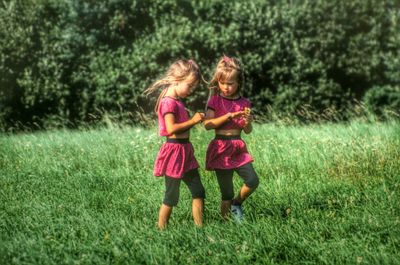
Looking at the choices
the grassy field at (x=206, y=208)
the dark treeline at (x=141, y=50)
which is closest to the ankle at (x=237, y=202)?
the grassy field at (x=206, y=208)

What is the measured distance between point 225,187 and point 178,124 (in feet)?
2.79

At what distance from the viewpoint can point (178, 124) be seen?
4367mm

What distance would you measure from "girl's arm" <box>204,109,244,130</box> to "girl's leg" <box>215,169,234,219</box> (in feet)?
1.48

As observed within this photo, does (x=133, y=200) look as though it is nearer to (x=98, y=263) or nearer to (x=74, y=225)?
(x=74, y=225)

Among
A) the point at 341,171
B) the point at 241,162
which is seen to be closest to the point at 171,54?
the point at 341,171

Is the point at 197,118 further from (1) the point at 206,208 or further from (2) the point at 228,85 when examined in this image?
(1) the point at 206,208

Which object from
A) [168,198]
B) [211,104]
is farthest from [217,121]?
[168,198]

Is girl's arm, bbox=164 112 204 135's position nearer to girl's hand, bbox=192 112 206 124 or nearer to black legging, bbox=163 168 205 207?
girl's hand, bbox=192 112 206 124

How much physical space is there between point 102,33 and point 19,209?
375 inches

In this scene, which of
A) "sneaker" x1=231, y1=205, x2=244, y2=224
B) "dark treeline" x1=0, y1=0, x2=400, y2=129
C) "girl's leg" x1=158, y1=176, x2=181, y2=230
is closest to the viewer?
"girl's leg" x1=158, y1=176, x2=181, y2=230

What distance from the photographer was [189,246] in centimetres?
412

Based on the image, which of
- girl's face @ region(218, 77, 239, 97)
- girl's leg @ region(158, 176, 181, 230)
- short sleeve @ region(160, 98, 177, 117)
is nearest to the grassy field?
girl's leg @ region(158, 176, 181, 230)

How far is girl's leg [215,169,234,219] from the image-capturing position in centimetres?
482

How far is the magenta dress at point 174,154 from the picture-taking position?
14.5ft
